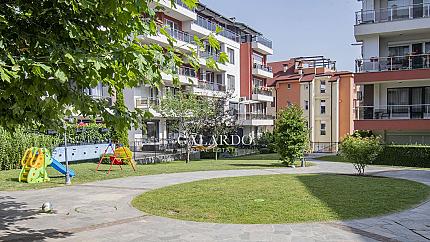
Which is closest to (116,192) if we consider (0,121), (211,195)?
(211,195)

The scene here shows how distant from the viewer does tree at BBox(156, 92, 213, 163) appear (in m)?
26.8

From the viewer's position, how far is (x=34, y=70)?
409cm

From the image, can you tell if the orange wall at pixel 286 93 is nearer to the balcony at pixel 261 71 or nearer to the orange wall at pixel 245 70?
the balcony at pixel 261 71

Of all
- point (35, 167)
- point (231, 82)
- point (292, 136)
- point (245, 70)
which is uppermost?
point (245, 70)

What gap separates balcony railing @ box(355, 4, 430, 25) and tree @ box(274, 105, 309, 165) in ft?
32.2

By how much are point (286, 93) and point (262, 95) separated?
571 cm

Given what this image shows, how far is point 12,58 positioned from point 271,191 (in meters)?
9.80

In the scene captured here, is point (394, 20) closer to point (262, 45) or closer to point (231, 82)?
point (231, 82)

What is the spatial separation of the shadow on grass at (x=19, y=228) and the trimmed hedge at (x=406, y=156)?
2068 cm

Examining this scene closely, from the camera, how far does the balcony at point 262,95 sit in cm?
4981

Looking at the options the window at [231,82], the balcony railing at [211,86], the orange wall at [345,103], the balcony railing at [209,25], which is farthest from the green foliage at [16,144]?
the orange wall at [345,103]

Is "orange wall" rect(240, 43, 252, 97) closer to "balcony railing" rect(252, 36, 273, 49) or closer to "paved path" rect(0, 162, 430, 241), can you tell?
"balcony railing" rect(252, 36, 273, 49)

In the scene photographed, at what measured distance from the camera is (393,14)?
2667 cm

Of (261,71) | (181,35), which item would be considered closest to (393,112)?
(181,35)
